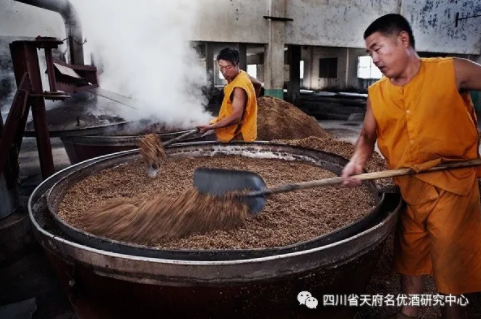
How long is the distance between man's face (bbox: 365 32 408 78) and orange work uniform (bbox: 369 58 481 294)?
4.0 inches

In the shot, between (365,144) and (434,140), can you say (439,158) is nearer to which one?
(434,140)

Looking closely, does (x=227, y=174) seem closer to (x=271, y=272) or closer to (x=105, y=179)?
(x=271, y=272)

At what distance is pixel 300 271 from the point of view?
145cm

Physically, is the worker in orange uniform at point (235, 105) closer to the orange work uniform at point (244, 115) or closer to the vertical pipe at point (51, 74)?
the orange work uniform at point (244, 115)

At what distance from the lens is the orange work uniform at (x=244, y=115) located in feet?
12.1

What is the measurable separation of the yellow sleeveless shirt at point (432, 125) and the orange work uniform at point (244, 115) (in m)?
1.82

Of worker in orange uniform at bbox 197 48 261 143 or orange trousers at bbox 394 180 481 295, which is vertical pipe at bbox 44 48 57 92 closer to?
worker in orange uniform at bbox 197 48 261 143

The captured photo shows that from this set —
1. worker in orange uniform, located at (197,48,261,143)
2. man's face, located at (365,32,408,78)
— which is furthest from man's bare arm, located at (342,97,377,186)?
worker in orange uniform, located at (197,48,261,143)

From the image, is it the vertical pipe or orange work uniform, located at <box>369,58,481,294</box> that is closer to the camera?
orange work uniform, located at <box>369,58,481,294</box>

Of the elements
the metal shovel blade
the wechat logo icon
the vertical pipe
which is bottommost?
the wechat logo icon

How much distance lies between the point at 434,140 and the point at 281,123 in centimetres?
587

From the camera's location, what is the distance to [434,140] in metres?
1.96

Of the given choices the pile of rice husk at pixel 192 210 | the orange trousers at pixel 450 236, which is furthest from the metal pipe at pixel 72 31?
the orange trousers at pixel 450 236

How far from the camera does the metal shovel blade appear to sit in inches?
75.7
